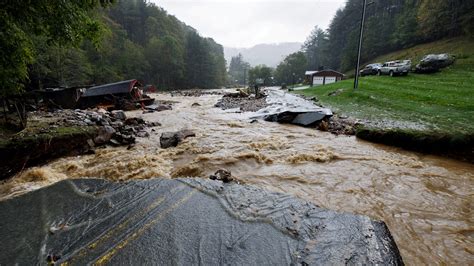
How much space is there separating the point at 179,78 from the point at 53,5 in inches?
2799

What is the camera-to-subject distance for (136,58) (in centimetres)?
6216

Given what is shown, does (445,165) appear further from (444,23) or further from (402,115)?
(444,23)

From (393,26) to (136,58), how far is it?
6611 centimetres

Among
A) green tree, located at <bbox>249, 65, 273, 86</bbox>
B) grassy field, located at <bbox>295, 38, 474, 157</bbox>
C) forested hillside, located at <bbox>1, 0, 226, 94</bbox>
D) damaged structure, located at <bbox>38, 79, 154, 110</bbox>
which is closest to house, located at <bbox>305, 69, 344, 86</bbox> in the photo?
grassy field, located at <bbox>295, 38, 474, 157</bbox>

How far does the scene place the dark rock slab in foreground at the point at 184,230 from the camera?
272 centimetres

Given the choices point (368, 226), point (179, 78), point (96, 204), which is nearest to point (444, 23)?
point (368, 226)

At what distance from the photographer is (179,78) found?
239 ft

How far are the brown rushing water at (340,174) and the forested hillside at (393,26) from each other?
16365 millimetres

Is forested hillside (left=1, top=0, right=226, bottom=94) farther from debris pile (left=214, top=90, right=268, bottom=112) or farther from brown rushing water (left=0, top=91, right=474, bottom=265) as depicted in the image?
brown rushing water (left=0, top=91, right=474, bottom=265)

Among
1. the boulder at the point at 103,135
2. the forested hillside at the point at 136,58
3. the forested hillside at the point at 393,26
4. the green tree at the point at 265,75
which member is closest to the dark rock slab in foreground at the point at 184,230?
the boulder at the point at 103,135

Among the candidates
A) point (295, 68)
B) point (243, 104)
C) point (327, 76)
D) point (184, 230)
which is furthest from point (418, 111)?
point (295, 68)

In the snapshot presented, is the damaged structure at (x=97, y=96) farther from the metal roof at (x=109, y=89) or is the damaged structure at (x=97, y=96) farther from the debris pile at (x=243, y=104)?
the debris pile at (x=243, y=104)

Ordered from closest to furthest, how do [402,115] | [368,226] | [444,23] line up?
1. [368,226]
2. [402,115]
3. [444,23]

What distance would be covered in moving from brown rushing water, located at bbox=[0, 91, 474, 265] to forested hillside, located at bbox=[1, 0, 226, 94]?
28782 mm
